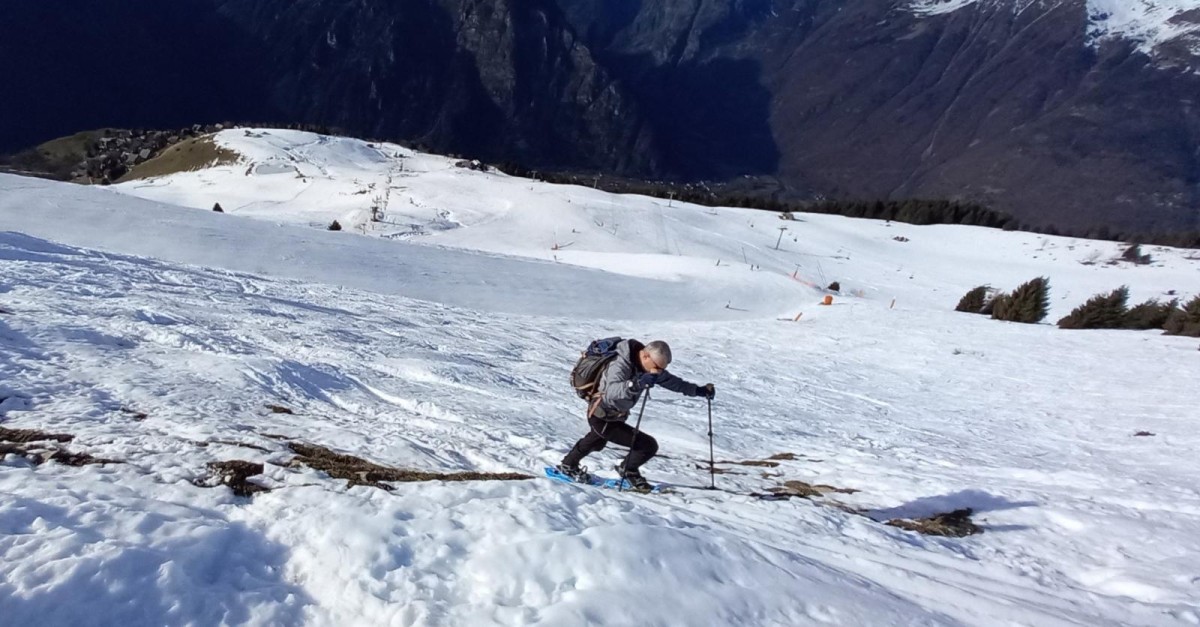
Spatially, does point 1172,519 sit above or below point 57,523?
above

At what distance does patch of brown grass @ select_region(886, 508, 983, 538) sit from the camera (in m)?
6.84

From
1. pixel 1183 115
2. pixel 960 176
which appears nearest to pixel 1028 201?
pixel 960 176

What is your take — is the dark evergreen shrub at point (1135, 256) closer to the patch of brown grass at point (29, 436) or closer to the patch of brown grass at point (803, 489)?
the patch of brown grass at point (803, 489)

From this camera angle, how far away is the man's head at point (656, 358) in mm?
6430

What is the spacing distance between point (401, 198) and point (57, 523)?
36221mm

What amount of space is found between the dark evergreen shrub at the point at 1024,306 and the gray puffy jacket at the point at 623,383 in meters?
22.2

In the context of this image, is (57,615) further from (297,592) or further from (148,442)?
(148,442)

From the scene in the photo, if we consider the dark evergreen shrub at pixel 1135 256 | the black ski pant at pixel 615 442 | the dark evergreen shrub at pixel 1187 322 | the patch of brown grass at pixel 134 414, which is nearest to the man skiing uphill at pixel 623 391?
the black ski pant at pixel 615 442

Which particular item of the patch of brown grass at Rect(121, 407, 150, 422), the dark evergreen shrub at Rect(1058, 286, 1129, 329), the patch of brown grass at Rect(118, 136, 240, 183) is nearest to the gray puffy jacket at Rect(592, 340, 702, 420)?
the patch of brown grass at Rect(121, 407, 150, 422)

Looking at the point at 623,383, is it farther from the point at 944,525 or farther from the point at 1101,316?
the point at 1101,316

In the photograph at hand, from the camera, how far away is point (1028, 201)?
179 meters

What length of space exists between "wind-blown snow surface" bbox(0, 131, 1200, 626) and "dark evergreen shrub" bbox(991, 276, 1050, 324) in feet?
9.75

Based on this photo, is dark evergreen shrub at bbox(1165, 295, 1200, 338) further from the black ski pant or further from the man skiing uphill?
the black ski pant

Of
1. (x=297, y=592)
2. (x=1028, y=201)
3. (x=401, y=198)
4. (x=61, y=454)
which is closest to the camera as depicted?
→ (x=297, y=592)
